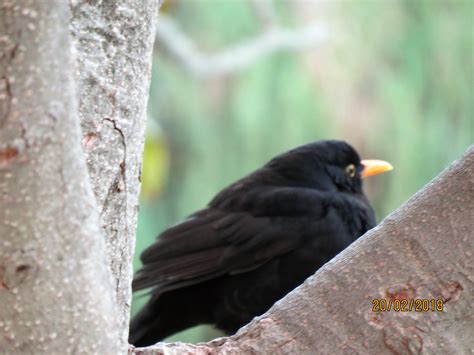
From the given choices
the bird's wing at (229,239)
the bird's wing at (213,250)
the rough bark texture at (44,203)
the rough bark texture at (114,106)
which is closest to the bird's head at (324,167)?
the bird's wing at (229,239)

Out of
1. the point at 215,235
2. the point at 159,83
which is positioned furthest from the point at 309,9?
the point at 215,235

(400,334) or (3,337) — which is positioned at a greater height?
→ (3,337)

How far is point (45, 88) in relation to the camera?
35.9 inches

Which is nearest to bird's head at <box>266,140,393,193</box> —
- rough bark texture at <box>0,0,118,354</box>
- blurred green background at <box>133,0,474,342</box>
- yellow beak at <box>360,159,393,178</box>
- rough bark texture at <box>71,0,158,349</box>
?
yellow beak at <box>360,159,393,178</box>

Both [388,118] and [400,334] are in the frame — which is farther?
[388,118]

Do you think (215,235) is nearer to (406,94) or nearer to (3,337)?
(3,337)

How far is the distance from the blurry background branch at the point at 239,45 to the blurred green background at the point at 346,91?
0.11 m

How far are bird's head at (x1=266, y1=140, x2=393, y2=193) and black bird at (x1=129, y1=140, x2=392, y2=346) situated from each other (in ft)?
0.23

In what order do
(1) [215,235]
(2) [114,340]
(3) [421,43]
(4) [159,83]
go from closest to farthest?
Result: 1. (2) [114,340]
2. (1) [215,235]
3. (3) [421,43]
4. (4) [159,83]

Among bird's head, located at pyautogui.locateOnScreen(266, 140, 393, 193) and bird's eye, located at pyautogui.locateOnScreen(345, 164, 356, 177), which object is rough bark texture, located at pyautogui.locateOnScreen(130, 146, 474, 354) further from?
bird's eye, located at pyautogui.locateOnScreen(345, 164, 356, 177)

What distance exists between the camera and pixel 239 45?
666cm

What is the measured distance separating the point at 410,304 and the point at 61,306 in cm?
49
